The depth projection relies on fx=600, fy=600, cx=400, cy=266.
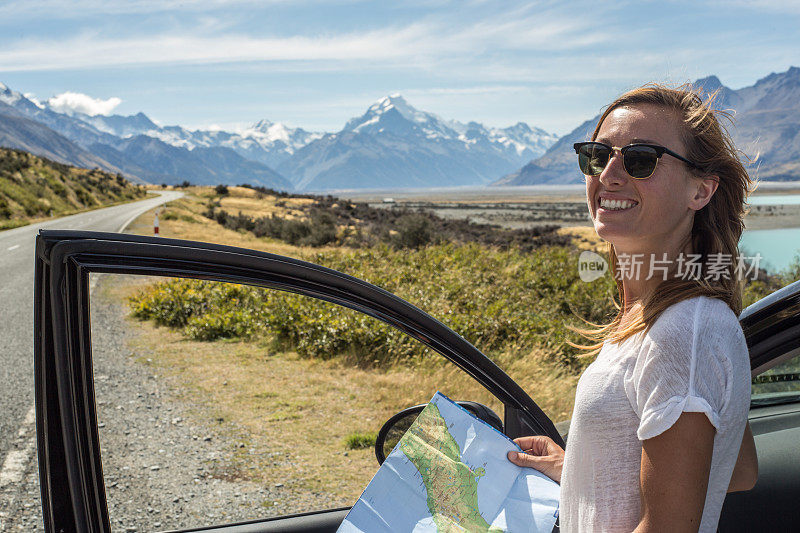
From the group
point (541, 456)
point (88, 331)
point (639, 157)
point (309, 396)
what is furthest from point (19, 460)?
point (639, 157)

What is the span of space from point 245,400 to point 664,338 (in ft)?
18.0

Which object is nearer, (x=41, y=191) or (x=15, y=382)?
(x=15, y=382)

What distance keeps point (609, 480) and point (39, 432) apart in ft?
3.41

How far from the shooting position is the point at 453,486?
151 centimetres

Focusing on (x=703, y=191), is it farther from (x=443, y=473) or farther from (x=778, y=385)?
(x=778, y=385)

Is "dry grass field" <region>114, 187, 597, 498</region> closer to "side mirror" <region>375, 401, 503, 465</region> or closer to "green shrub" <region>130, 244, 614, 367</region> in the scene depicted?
"green shrub" <region>130, 244, 614, 367</region>

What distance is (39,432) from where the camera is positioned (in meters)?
1.07

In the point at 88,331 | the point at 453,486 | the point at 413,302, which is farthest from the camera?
the point at 413,302

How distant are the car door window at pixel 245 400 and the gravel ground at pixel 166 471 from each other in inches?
0.5

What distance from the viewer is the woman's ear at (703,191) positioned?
1.21 meters

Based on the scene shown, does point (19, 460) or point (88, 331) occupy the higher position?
point (88, 331)

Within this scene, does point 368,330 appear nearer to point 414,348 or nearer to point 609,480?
point 414,348

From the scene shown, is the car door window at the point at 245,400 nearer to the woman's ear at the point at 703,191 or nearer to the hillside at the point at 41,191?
the woman's ear at the point at 703,191

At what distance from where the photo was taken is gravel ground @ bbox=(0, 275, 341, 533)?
12.4 feet
